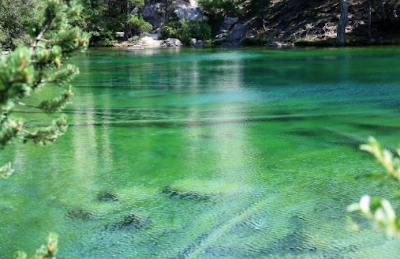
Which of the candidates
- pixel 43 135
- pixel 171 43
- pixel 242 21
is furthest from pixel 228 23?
pixel 43 135

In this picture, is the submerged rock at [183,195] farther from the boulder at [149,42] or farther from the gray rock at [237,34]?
the boulder at [149,42]

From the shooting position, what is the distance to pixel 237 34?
35.9m

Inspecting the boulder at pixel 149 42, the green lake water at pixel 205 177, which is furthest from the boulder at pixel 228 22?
the green lake water at pixel 205 177

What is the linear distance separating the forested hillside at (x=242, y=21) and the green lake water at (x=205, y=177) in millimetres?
15689

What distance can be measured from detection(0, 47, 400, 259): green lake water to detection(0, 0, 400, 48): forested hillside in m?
15.7

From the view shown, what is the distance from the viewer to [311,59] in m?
20.2

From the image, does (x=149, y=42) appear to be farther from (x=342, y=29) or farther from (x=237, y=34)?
(x=342, y=29)

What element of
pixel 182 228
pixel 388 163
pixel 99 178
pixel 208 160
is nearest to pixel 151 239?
pixel 182 228

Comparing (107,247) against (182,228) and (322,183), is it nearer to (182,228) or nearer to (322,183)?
(182,228)

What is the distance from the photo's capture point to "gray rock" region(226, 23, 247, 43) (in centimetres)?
3561

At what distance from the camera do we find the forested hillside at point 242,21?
29.7 m

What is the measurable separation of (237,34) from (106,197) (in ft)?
104

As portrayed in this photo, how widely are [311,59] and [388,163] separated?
65.1ft

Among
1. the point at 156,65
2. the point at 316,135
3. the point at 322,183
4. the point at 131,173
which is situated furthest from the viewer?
the point at 156,65
